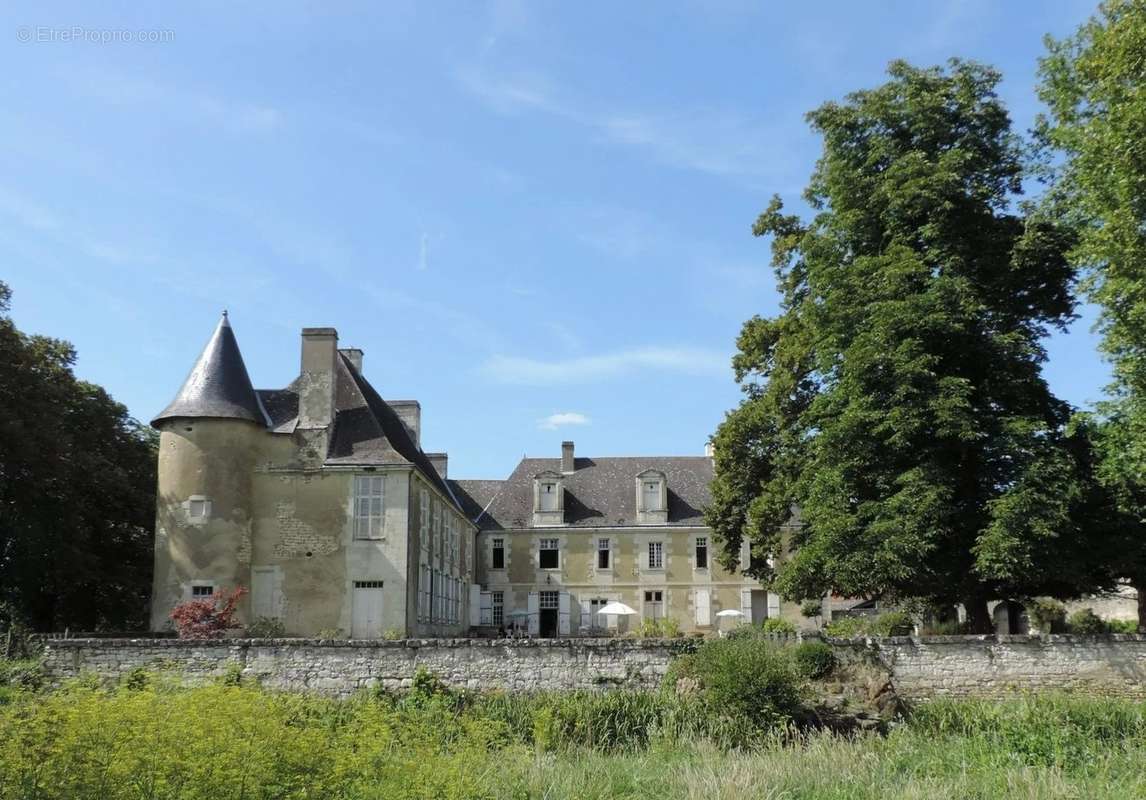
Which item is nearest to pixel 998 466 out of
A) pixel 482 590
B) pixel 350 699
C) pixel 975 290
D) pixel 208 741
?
pixel 975 290

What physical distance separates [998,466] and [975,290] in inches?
130

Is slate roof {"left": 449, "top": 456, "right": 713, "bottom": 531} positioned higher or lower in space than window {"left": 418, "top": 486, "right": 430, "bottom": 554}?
higher

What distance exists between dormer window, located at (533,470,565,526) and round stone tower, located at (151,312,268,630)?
1519cm

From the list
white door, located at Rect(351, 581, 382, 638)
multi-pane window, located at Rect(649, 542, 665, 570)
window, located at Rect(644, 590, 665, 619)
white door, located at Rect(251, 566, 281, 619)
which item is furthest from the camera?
multi-pane window, located at Rect(649, 542, 665, 570)

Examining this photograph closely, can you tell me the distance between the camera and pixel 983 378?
64.6ft

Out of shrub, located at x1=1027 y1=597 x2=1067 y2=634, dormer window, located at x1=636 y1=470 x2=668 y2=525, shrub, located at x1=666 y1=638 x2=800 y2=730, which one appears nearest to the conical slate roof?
shrub, located at x1=666 y1=638 x2=800 y2=730

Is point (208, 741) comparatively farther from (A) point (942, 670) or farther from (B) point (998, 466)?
(B) point (998, 466)

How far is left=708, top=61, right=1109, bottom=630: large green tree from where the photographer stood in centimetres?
1839

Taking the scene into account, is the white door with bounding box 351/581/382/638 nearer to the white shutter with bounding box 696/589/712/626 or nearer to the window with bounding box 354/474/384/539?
the window with bounding box 354/474/384/539

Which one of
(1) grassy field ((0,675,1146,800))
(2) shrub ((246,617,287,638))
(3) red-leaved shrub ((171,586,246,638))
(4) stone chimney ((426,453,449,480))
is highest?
(4) stone chimney ((426,453,449,480))

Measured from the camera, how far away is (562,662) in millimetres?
17703

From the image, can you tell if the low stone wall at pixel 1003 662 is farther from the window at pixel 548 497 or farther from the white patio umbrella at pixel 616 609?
the window at pixel 548 497

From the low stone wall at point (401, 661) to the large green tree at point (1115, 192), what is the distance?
8080mm

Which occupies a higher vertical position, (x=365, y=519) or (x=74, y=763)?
(x=365, y=519)
